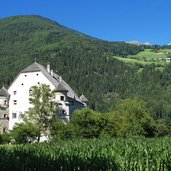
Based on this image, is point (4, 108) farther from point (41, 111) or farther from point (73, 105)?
point (41, 111)

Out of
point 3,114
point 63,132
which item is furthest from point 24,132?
point 3,114

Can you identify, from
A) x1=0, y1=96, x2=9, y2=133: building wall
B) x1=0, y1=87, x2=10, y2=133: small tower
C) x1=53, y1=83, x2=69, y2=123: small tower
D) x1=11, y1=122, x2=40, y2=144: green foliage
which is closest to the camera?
x1=11, y1=122, x2=40, y2=144: green foliage

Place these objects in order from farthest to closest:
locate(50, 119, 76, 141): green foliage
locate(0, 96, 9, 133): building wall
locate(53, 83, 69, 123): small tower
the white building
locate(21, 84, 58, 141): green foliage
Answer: locate(0, 96, 9, 133): building wall
the white building
locate(53, 83, 69, 123): small tower
locate(21, 84, 58, 141): green foliage
locate(50, 119, 76, 141): green foliage

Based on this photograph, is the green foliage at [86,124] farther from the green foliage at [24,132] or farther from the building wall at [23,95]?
the building wall at [23,95]

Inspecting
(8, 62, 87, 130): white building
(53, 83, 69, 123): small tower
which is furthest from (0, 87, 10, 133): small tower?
(53, 83, 69, 123): small tower

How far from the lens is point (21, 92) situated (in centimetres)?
10350

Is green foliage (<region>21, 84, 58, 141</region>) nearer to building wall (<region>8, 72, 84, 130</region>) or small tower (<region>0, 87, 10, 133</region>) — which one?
building wall (<region>8, 72, 84, 130</region>)

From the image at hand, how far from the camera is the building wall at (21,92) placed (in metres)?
102

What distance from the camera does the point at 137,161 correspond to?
99.9 feet

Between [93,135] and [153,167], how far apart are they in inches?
2167

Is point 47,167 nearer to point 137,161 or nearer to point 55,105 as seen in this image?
point 137,161

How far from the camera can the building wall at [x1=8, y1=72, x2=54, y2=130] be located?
10231cm

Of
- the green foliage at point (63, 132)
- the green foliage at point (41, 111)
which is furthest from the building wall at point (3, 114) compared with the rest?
the green foliage at point (63, 132)

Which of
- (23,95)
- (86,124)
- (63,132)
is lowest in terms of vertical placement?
(63,132)
